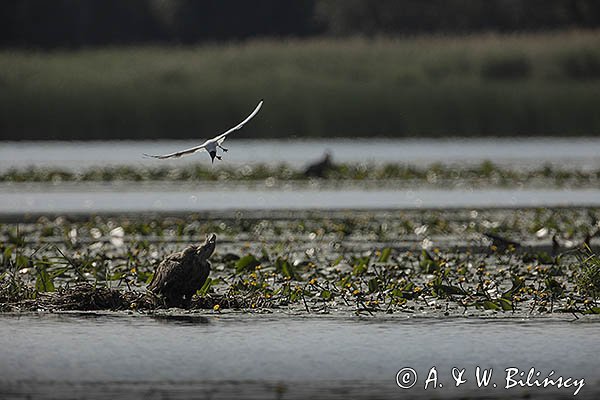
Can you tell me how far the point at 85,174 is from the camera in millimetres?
27859

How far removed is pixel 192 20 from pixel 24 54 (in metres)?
18.8

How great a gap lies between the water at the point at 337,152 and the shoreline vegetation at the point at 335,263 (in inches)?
456

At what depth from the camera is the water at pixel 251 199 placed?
74.7 feet

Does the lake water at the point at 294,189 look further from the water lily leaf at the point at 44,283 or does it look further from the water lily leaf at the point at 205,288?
the water lily leaf at the point at 205,288

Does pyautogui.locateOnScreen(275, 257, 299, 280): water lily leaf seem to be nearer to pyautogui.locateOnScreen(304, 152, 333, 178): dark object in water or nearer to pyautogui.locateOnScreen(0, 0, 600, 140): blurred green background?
pyautogui.locateOnScreen(304, 152, 333, 178): dark object in water

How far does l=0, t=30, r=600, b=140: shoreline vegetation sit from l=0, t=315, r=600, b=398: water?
93.1 ft

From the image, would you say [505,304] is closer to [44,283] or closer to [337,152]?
[44,283]

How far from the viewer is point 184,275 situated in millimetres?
12352

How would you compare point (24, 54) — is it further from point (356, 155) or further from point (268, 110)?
point (356, 155)

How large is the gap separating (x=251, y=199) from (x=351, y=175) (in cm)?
323

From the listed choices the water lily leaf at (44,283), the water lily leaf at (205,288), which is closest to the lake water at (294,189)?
the water lily leaf at (44,283)

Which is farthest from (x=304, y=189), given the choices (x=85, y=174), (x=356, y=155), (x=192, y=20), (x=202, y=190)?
(x=192, y=20)

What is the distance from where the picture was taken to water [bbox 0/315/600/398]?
938 centimetres

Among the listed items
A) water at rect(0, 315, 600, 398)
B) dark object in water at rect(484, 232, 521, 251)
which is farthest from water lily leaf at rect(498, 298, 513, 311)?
dark object in water at rect(484, 232, 521, 251)
